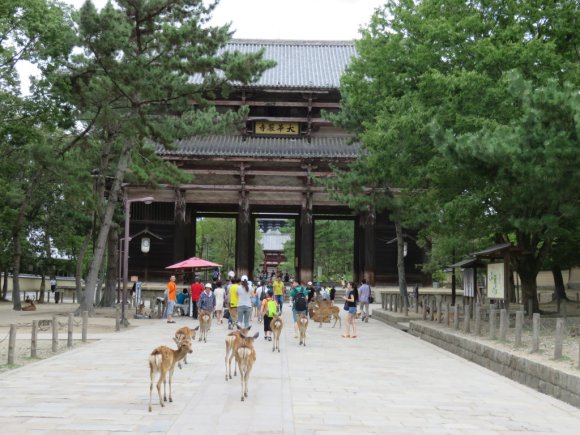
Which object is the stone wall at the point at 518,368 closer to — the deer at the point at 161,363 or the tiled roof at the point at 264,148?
the deer at the point at 161,363

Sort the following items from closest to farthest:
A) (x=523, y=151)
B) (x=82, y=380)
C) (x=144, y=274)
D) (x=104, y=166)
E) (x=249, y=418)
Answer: (x=249, y=418), (x=82, y=380), (x=523, y=151), (x=104, y=166), (x=144, y=274)

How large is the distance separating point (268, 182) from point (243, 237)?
3.59 metres

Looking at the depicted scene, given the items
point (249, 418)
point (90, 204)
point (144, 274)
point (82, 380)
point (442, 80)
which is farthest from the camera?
point (144, 274)

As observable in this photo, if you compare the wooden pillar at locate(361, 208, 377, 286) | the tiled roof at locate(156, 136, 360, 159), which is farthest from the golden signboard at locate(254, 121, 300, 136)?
the wooden pillar at locate(361, 208, 377, 286)

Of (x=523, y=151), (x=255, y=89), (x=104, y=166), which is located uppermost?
(x=255, y=89)

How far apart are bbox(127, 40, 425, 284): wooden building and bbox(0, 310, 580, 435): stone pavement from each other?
22.3 m

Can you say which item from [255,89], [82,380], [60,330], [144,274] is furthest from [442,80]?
[144,274]

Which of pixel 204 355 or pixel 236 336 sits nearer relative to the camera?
pixel 236 336

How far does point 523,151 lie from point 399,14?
373 inches

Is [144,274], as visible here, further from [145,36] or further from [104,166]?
[145,36]

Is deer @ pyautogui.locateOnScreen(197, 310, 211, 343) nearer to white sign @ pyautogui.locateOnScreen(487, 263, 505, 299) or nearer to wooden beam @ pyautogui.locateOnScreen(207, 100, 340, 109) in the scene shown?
white sign @ pyautogui.locateOnScreen(487, 263, 505, 299)

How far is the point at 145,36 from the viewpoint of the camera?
2286cm

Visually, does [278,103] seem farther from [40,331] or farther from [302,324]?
[302,324]

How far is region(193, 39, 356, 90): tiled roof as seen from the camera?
3915 centimetres
